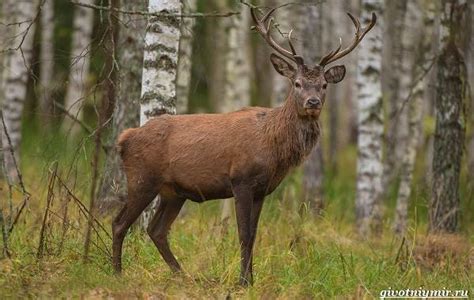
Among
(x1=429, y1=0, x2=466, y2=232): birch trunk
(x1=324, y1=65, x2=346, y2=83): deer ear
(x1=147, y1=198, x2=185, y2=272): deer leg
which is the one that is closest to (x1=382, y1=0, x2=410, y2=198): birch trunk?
(x1=429, y1=0, x2=466, y2=232): birch trunk

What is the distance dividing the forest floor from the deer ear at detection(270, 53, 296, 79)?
69.2 inches

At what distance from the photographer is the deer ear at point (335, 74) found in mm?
8828

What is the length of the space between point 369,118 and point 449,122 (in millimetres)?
2659

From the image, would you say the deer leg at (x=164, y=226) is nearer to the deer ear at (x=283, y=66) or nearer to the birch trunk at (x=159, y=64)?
the birch trunk at (x=159, y=64)

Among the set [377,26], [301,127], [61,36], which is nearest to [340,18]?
[61,36]

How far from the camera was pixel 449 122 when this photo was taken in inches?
423

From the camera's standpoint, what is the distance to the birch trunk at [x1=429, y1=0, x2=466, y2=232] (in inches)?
420

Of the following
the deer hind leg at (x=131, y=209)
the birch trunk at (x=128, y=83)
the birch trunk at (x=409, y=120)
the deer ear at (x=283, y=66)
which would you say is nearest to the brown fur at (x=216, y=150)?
the deer hind leg at (x=131, y=209)

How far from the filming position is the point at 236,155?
840cm

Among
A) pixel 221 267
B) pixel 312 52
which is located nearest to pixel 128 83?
pixel 221 267

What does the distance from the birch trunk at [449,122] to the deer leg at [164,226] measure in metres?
3.36

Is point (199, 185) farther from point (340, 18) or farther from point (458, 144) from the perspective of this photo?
point (340, 18)

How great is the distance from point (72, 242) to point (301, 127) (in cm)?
239

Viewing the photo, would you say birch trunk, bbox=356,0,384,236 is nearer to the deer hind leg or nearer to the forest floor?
the forest floor
